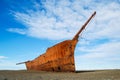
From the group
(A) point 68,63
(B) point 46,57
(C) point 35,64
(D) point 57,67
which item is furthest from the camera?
(C) point 35,64

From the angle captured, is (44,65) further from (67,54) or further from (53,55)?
(67,54)

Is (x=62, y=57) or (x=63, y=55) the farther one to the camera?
(x=62, y=57)

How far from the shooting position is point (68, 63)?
858 inches

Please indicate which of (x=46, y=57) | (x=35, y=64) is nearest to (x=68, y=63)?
(x=46, y=57)

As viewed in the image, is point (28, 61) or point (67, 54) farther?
point (28, 61)

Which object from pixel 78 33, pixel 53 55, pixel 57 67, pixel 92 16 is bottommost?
pixel 57 67

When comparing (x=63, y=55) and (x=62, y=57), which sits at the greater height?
(x=63, y=55)

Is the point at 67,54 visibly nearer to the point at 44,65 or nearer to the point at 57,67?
the point at 57,67

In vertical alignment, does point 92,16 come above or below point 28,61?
above

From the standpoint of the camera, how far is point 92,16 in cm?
2327

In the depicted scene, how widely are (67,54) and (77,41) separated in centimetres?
199

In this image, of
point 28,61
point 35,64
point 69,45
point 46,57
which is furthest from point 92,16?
point 28,61

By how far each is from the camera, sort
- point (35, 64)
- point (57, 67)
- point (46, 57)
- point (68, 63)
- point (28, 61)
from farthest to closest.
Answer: point (28, 61) < point (35, 64) < point (46, 57) < point (57, 67) < point (68, 63)

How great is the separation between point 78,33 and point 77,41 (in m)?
1.15
